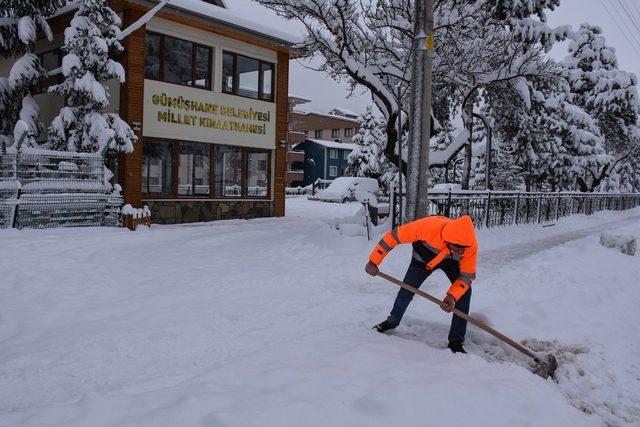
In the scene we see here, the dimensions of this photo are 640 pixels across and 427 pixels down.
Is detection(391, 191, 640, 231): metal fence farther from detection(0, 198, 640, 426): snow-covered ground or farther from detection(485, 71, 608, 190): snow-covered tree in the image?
detection(0, 198, 640, 426): snow-covered ground

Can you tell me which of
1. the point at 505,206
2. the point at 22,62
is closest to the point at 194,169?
the point at 22,62

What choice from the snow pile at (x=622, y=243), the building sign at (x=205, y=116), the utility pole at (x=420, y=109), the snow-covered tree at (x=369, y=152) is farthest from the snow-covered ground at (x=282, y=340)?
the snow-covered tree at (x=369, y=152)

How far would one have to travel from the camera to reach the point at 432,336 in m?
5.52

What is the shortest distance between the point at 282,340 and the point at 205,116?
11.6 meters

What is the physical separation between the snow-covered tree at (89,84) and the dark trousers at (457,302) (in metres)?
8.98

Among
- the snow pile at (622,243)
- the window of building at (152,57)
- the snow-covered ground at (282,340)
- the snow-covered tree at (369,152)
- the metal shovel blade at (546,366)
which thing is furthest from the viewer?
the snow-covered tree at (369,152)

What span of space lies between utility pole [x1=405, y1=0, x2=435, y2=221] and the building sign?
299 inches

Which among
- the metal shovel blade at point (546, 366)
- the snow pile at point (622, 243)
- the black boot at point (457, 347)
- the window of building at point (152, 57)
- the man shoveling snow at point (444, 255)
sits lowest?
the metal shovel blade at point (546, 366)

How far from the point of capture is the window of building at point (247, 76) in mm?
16031

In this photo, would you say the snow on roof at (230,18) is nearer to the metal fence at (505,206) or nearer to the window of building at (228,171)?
the window of building at (228,171)

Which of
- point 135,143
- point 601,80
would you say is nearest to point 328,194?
point 135,143

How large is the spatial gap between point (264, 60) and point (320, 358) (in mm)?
14209

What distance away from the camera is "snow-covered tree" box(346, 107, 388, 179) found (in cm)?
3678

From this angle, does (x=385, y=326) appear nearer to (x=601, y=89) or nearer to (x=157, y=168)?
(x=157, y=168)
